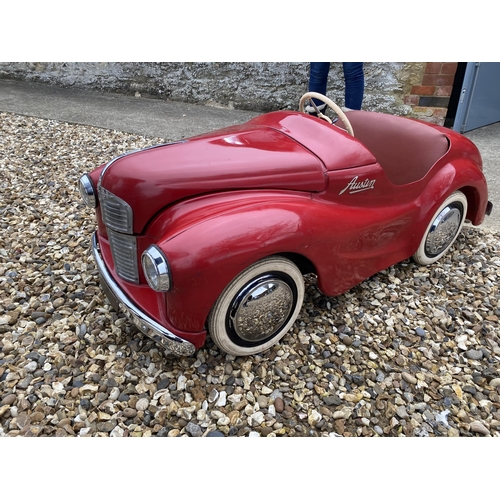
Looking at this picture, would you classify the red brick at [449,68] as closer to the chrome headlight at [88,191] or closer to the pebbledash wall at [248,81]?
the pebbledash wall at [248,81]

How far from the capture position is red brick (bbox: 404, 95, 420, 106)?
191 inches

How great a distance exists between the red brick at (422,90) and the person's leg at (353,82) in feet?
4.09

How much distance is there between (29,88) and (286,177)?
246 inches

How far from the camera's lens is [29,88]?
251 inches

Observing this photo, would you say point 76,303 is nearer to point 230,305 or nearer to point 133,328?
point 133,328

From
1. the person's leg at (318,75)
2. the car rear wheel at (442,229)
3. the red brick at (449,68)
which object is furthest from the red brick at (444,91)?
the car rear wheel at (442,229)

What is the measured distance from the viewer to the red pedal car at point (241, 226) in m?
1.61

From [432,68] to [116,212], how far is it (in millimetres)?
4335

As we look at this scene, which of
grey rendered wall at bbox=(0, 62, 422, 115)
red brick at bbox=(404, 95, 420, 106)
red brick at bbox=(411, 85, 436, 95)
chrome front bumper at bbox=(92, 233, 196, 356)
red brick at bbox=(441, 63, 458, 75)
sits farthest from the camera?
grey rendered wall at bbox=(0, 62, 422, 115)

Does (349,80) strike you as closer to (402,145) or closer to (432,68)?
(432,68)

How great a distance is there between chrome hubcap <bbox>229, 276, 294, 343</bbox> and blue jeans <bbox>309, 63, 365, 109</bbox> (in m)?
2.82

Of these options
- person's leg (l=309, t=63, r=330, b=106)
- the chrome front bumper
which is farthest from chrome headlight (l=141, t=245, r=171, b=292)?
person's leg (l=309, t=63, r=330, b=106)

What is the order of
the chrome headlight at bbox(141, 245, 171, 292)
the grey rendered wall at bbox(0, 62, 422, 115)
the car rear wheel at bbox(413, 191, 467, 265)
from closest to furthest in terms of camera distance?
the chrome headlight at bbox(141, 245, 171, 292) < the car rear wheel at bbox(413, 191, 467, 265) < the grey rendered wall at bbox(0, 62, 422, 115)

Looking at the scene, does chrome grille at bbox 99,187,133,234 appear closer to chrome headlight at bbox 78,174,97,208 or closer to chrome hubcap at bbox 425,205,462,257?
chrome headlight at bbox 78,174,97,208
